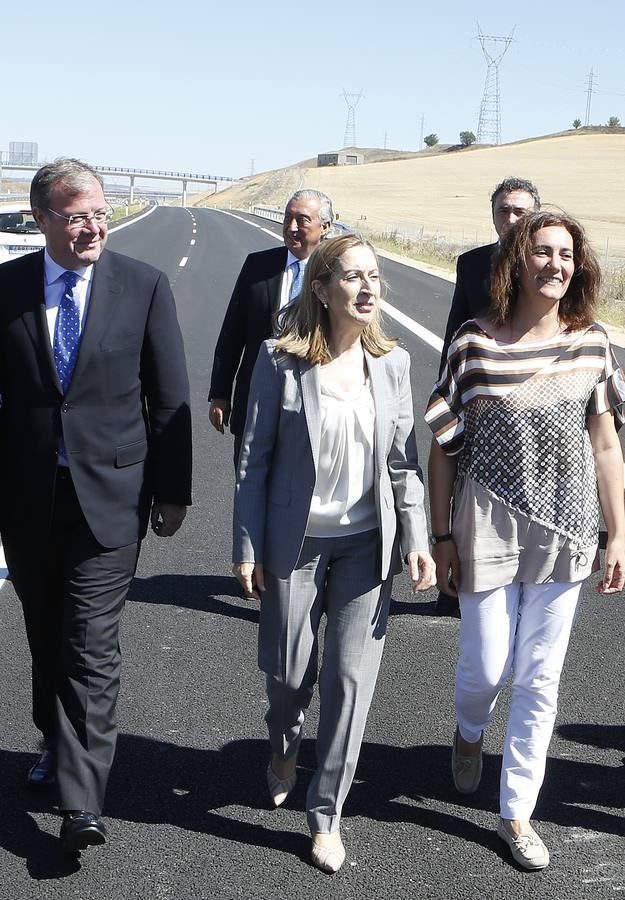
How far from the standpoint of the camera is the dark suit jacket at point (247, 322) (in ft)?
19.1

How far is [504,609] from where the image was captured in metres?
3.94

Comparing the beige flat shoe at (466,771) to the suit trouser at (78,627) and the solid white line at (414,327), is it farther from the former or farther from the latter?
the solid white line at (414,327)

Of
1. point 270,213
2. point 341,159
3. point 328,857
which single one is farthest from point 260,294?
point 341,159

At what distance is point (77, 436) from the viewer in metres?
3.89

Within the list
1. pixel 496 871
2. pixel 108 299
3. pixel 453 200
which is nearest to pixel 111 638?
pixel 108 299

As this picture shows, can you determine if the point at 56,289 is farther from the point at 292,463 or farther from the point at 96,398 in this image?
the point at 292,463

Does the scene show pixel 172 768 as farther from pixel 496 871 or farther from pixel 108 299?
pixel 108 299

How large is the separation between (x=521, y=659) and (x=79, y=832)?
5.00 feet

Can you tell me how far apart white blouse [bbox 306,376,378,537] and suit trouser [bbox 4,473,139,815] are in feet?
2.45

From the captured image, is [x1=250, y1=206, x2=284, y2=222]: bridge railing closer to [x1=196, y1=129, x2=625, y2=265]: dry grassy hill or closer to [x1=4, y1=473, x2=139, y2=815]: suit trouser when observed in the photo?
[x1=196, y1=129, x2=625, y2=265]: dry grassy hill

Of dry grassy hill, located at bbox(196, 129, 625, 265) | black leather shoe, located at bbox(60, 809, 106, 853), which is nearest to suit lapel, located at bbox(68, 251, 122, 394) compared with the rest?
black leather shoe, located at bbox(60, 809, 106, 853)

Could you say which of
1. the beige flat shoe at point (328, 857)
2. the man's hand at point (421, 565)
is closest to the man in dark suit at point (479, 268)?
the man's hand at point (421, 565)

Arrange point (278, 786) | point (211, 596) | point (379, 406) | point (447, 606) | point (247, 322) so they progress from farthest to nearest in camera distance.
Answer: point (211, 596), point (247, 322), point (447, 606), point (278, 786), point (379, 406)

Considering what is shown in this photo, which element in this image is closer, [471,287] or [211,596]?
[471,287]
